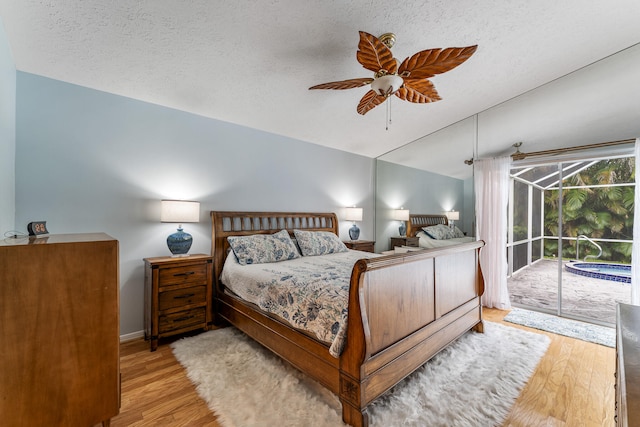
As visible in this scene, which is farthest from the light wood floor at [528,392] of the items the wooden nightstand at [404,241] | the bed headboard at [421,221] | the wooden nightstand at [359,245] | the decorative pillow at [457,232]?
the wooden nightstand at [359,245]

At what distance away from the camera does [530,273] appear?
161 inches

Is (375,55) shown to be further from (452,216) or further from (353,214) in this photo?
(452,216)

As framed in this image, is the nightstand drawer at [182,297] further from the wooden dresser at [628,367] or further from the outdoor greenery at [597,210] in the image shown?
the outdoor greenery at [597,210]

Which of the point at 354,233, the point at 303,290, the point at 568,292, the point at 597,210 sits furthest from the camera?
the point at 354,233

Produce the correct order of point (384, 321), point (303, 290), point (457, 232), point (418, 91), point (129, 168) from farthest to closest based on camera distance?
point (457, 232) → point (129, 168) → point (418, 91) → point (303, 290) → point (384, 321)

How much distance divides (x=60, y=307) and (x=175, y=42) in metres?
2.07

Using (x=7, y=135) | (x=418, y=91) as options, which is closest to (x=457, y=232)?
(x=418, y=91)

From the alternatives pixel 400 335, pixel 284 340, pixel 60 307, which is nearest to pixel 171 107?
pixel 60 307

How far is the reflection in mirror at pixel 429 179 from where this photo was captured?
4.08m

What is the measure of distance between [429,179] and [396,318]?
10.7 ft

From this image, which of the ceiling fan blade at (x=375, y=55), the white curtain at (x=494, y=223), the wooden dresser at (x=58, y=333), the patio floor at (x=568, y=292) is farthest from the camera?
the white curtain at (x=494, y=223)

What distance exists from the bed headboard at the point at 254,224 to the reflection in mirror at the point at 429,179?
122 cm

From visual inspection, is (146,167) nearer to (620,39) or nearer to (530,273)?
(620,39)

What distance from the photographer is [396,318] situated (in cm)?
181
